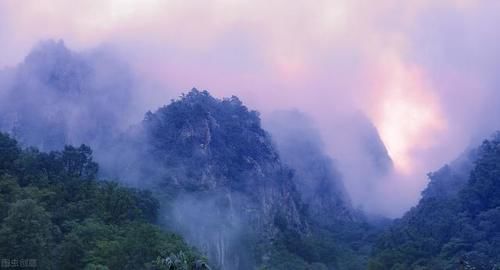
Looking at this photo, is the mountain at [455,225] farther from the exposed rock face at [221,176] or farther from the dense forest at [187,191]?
the exposed rock face at [221,176]

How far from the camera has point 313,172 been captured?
384 ft

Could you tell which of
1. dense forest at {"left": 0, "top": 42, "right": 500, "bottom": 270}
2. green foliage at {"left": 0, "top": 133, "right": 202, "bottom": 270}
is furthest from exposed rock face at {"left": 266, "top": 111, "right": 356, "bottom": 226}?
green foliage at {"left": 0, "top": 133, "right": 202, "bottom": 270}

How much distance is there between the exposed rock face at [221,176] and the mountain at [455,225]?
16.7 m

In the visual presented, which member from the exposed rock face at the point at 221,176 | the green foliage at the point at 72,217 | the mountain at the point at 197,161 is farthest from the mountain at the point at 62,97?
the green foliage at the point at 72,217

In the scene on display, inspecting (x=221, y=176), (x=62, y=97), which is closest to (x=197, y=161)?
(x=221, y=176)

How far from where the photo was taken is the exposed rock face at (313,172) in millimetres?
112875

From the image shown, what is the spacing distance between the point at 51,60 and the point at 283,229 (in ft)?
148

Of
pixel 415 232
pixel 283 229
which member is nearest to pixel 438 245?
pixel 415 232

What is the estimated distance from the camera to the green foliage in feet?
118

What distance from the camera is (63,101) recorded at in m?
98.2

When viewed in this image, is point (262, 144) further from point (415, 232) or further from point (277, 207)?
point (415, 232)

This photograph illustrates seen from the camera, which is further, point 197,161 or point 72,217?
point 197,161

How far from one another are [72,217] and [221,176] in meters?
40.6

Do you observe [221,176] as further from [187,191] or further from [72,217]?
[72,217]
